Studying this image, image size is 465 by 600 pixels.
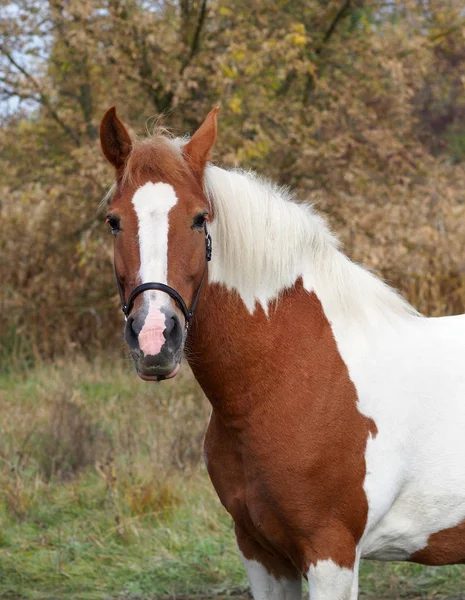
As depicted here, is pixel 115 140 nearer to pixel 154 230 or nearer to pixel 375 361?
pixel 154 230

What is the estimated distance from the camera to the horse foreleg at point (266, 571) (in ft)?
9.49

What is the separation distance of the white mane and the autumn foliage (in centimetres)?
424

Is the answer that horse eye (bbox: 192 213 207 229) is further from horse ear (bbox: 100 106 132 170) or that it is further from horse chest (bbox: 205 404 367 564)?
horse chest (bbox: 205 404 367 564)

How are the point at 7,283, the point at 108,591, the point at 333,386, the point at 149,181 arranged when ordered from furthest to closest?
the point at 7,283 → the point at 108,591 → the point at 333,386 → the point at 149,181

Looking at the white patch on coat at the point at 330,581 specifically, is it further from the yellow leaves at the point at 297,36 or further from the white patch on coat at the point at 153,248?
the yellow leaves at the point at 297,36

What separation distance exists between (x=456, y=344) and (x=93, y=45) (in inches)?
217

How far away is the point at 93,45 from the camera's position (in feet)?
24.3

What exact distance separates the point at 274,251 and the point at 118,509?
110 inches

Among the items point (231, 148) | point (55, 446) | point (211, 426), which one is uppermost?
point (231, 148)

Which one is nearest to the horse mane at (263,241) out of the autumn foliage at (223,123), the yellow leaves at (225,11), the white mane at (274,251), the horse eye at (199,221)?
the white mane at (274,251)

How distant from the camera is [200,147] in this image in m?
2.67

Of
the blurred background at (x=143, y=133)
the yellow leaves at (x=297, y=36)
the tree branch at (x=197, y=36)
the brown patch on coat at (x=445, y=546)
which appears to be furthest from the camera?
the tree branch at (x=197, y=36)

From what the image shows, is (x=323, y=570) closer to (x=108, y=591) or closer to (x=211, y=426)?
(x=211, y=426)

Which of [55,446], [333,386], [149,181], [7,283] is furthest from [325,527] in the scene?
[7,283]
